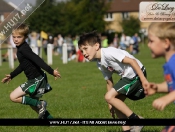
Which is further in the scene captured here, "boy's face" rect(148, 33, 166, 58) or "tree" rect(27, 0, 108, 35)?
"tree" rect(27, 0, 108, 35)

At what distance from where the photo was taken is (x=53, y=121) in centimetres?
483

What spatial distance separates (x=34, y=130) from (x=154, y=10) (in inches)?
467

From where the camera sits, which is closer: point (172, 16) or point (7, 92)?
point (7, 92)

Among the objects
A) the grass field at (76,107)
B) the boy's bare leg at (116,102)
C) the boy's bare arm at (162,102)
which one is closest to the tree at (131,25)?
the grass field at (76,107)

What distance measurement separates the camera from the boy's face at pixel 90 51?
7.01m

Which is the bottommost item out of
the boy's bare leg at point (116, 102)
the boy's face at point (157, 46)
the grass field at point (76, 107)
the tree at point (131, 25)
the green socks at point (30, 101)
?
the tree at point (131, 25)

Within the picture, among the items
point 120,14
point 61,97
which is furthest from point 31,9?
point 120,14

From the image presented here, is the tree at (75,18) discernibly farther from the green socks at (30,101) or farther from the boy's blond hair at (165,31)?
the boy's blond hair at (165,31)

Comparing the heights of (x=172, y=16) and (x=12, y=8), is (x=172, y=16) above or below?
below

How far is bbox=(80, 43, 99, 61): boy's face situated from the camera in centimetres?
701

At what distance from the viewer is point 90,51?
7.05 metres

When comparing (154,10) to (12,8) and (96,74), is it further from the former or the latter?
(12,8)

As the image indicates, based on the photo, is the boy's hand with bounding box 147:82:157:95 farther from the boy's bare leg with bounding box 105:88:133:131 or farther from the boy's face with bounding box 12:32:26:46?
the boy's face with bounding box 12:32:26:46

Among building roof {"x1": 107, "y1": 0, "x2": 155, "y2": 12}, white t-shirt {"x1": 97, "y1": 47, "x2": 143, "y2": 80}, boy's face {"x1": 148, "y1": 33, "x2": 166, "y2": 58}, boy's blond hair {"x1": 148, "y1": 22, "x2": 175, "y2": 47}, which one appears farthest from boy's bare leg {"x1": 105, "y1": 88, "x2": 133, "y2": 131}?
building roof {"x1": 107, "y1": 0, "x2": 155, "y2": 12}
